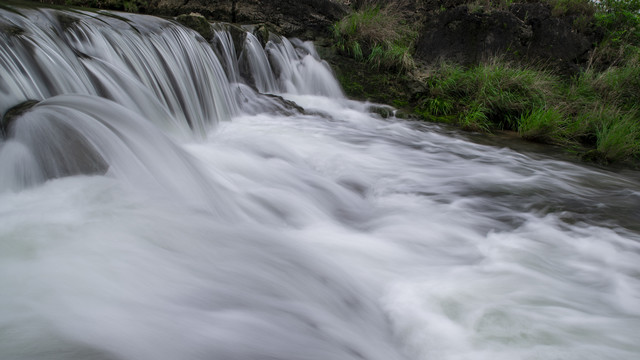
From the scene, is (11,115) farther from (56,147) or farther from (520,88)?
(520,88)

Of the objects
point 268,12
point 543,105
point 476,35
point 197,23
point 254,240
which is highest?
point 268,12

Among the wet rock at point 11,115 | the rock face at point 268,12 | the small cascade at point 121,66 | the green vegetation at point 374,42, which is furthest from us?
the rock face at point 268,12

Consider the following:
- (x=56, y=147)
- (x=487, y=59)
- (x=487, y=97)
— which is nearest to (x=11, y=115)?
(x=56, y=147)

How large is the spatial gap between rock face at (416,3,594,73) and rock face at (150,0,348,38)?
2.18 metres

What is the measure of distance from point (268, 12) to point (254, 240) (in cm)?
683

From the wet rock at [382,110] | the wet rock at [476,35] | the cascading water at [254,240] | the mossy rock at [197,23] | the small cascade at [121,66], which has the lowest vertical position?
the cascading water at [254,240]

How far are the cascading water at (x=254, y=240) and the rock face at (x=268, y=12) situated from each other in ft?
12.9

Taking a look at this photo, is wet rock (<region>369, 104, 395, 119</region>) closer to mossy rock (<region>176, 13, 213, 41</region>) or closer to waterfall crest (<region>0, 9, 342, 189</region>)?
waterfall crest (<region>0, 9, 342, 189</region>)

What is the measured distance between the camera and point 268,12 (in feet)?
25.2

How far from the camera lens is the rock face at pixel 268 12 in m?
7.63

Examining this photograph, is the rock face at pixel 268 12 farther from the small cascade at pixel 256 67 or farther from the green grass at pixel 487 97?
the green grass at pixel 487 97

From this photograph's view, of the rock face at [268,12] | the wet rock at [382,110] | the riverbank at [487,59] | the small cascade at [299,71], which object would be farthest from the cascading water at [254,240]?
the rock face at [268,12]

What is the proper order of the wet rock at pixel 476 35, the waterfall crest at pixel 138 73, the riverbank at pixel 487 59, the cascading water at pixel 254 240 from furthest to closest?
1. the wet rock at pixel 476 35
2. the riverbank at pixel 487 59
3. the waterfall crest at pixel 138 73
4. the cascading water at pixel 254 240

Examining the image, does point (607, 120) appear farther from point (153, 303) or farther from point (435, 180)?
point (153, 303)
